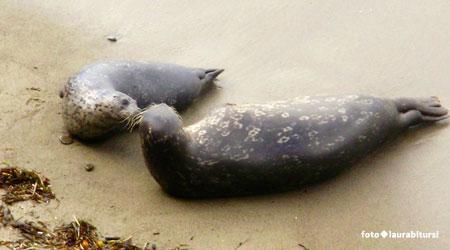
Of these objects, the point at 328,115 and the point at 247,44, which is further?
the point at 247,44

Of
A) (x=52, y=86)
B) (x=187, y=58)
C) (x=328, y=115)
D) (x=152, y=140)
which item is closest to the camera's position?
(x=152, y=140)

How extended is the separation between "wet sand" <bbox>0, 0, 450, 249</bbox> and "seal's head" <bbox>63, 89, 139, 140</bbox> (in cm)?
12

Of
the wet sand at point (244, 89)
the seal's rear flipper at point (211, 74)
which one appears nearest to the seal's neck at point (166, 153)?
the wet sand at point (244, 89)

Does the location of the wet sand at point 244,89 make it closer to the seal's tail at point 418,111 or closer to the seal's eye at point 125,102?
the seal's tail at point 418,111

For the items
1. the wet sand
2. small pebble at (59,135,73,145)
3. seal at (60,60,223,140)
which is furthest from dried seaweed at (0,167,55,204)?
seal at (60,60,223,140)

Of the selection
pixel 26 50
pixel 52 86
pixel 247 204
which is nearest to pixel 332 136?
pixel 247 204

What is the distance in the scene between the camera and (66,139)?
16.5 ft

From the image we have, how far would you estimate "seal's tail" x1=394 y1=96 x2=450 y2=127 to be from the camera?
5.10 m

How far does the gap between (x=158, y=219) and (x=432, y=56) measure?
251 cm

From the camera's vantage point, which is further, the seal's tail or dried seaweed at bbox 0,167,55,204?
the seal's tail

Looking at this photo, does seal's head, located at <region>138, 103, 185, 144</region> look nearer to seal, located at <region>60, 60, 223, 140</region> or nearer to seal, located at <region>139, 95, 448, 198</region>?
seal, located at <region>139, 95, 448, 198</region>

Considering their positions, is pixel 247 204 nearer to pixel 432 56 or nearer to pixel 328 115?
pixel 328 115

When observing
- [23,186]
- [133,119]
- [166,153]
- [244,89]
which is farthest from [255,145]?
[23,186]

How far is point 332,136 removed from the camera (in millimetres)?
4676
